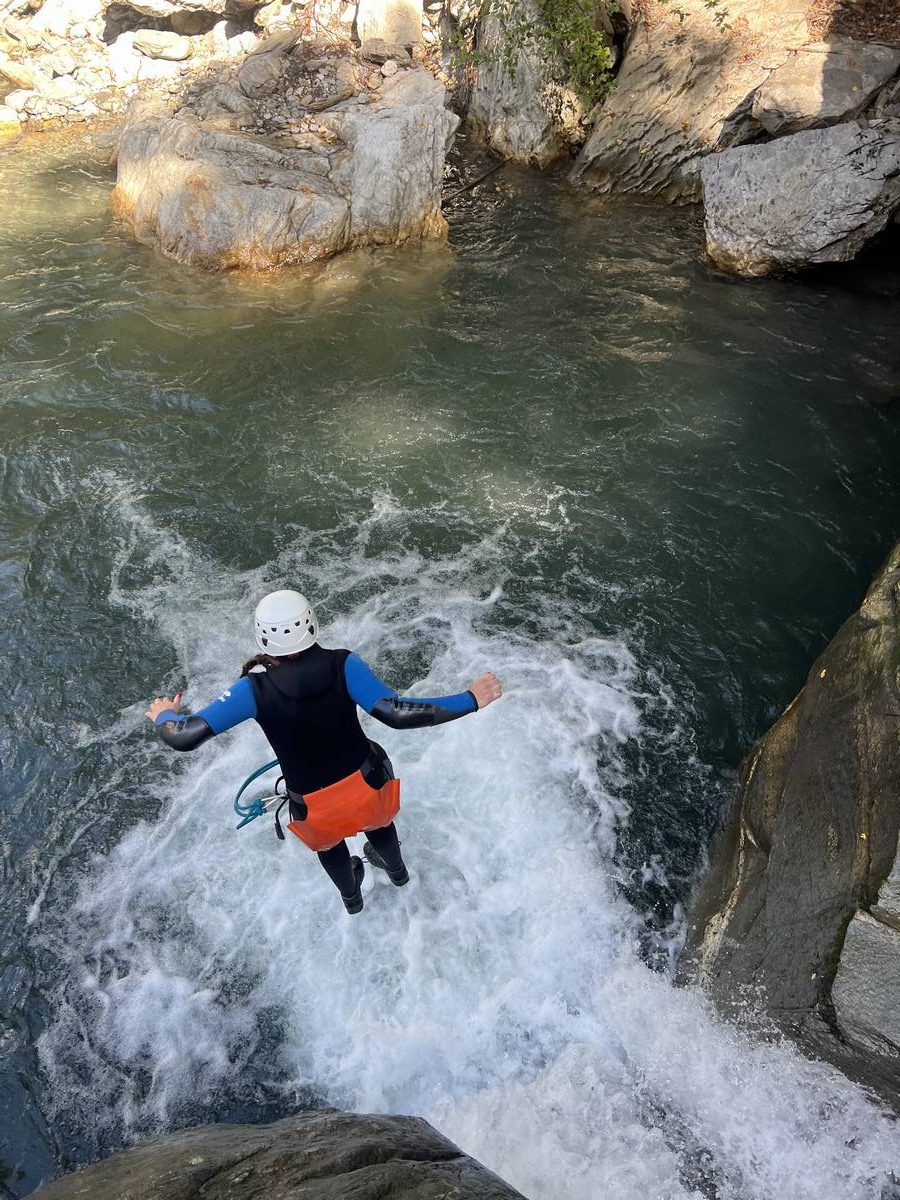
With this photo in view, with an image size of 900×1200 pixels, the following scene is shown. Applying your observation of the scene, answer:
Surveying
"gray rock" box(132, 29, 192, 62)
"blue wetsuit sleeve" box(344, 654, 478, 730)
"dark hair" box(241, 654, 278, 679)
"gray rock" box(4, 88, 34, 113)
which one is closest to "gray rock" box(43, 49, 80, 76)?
"gray rock" box(4, 88, 34, 113)

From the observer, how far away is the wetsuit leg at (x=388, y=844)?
179 inches

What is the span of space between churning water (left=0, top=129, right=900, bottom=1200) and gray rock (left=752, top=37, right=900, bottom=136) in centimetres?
189

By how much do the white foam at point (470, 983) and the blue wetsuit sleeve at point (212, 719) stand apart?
173 centimetres

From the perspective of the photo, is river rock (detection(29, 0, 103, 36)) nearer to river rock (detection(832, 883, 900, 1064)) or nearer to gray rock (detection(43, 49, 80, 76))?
gray rock (detection(43, 49, 80, 76))

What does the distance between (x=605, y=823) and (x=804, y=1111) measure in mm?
1868

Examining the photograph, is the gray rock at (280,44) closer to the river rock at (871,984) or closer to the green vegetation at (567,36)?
the green vegetation at (567,36)

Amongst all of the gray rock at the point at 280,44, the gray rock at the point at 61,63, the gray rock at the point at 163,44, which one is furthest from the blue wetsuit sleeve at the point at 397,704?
the gray rock at the point at 61,63

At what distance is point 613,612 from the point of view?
650cm

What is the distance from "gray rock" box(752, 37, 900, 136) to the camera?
406 inches

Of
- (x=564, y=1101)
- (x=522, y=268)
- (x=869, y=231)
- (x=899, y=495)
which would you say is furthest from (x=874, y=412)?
(x=564, y=1101)

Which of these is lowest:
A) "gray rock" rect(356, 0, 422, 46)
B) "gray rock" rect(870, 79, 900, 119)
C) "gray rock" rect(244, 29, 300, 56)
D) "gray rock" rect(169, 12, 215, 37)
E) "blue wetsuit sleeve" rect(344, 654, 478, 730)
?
"blue wetsuit sleeve" rect(344, 654, 478, 730)

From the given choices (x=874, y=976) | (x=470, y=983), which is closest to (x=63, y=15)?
(x=470, y=983)

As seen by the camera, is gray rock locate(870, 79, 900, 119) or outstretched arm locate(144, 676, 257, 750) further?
gray rock locate(870, 79, 900, 119)

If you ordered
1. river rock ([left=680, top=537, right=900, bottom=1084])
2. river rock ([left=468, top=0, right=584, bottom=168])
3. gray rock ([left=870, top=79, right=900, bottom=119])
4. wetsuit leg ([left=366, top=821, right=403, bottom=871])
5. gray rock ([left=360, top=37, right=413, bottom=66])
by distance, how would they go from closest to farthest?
1. river rock ([left=680, top=537, right=900, bottom=1084])
2. wetsuit leg ([left=366, top=821, right=403, bottom=871])
3. gray rock ([left=870, top=79, right=900, bottom=119])
4. river rock ([left=468, top=0, right=584, bottom=168])
5. gray rock ([left=360, top=37, right=413, bottom=66])
